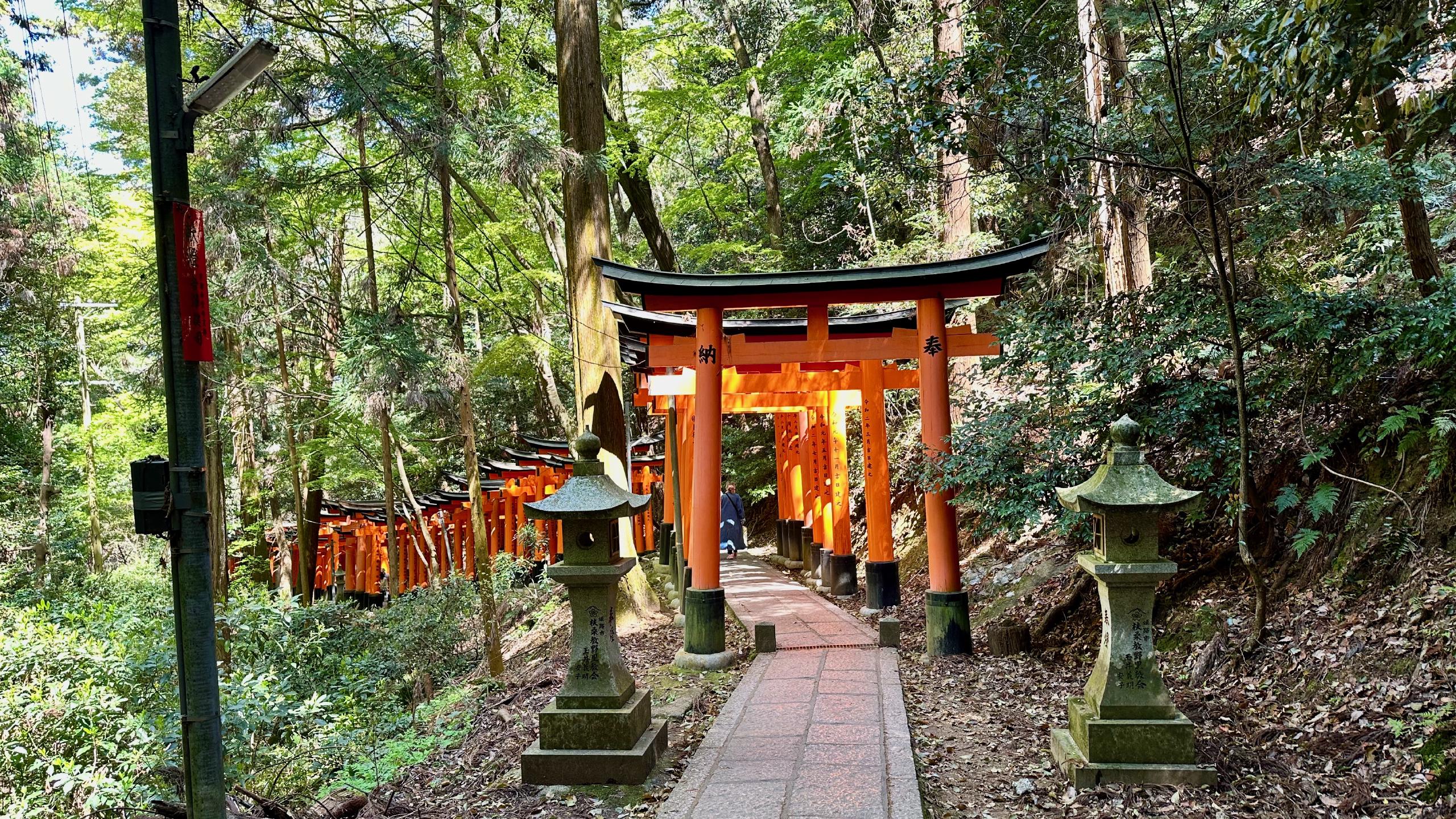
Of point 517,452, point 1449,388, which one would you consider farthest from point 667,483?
point 1449,388

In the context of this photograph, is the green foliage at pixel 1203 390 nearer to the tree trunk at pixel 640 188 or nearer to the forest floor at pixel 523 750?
the forest floor at pixel 523 750

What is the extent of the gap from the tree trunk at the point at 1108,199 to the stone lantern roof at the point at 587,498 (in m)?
6.22

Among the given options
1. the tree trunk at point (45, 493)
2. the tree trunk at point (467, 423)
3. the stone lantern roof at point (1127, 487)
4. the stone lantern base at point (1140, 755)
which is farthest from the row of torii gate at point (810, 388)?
the tree trunk at point (45, 493)

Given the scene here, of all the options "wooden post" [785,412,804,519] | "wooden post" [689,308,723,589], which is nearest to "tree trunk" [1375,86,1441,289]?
"wooden post" [689,308,723,589]

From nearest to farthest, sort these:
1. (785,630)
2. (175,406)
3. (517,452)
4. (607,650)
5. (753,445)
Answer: (175,406)
(607,650)
(785,630)
(517,452)
(753,445)

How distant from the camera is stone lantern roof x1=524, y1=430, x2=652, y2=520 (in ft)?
17.2

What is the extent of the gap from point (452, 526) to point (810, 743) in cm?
1751

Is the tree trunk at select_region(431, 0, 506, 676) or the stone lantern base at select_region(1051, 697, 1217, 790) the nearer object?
the stone lantern base at select_region(1051, 697, 1217, 790)

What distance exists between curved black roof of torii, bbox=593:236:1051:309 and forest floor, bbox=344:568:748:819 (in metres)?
3.34

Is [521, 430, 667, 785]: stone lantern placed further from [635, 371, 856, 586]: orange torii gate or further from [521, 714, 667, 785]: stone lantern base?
[635, 371, 856, 586]: orange torii gate

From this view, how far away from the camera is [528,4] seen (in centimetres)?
1495

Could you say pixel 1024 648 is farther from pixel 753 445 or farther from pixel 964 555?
pixel 753 445

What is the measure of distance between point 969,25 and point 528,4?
23.7ft

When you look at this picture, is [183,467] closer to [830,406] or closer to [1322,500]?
[1322,500]
